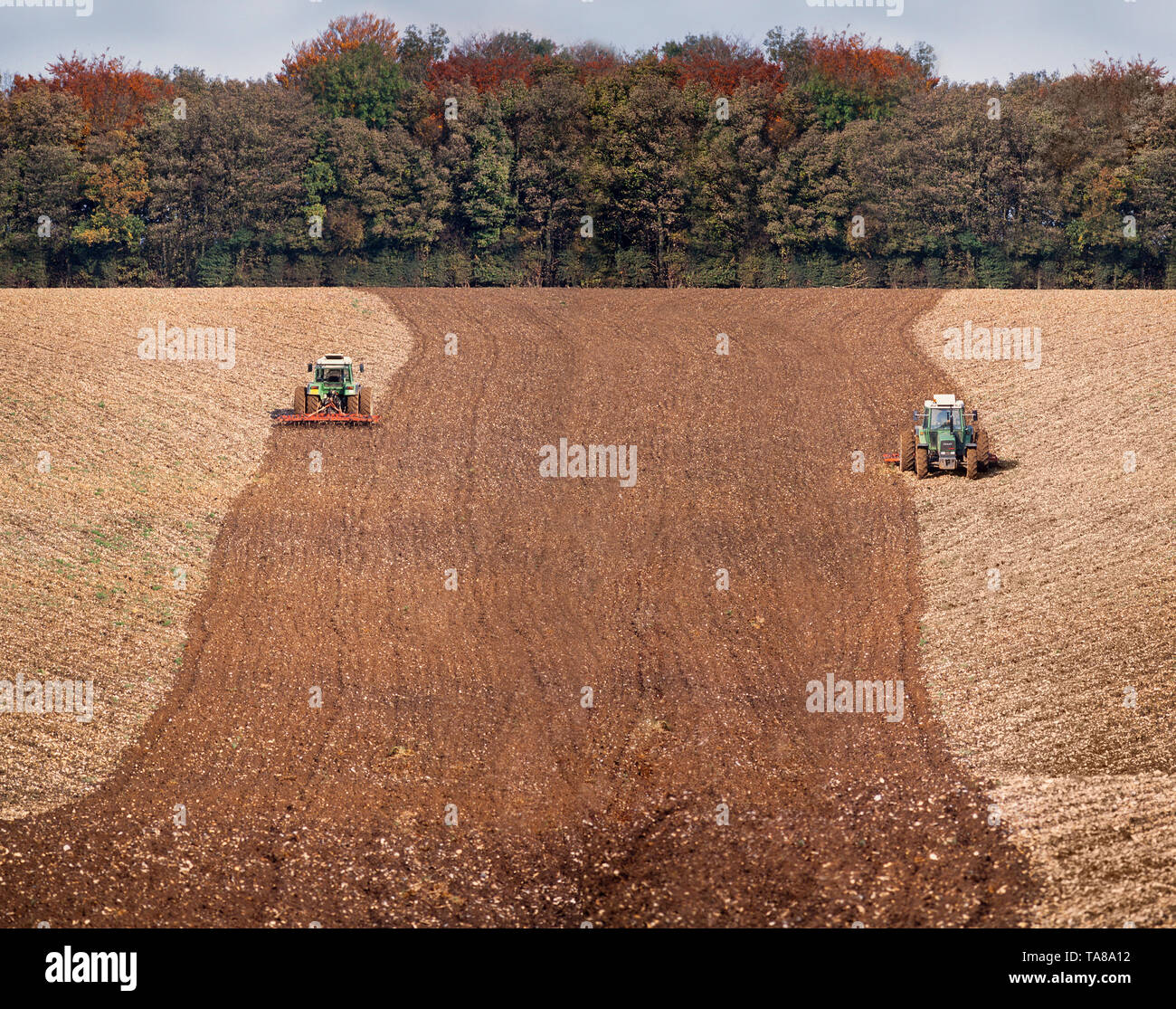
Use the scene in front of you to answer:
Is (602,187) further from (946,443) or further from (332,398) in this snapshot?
(946,443)

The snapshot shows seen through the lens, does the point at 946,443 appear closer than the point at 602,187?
Yes

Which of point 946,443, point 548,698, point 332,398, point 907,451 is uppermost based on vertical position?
point 332,398

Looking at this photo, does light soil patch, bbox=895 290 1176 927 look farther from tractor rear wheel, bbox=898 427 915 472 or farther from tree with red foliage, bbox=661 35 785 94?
tree with red foliage, bbox=661 35 785 94

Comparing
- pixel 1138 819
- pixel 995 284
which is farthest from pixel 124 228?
pixel 1138 819

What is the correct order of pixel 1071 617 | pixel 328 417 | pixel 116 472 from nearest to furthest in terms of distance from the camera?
pixel 1071 617 < pixel 116 472 < pixel 328 417

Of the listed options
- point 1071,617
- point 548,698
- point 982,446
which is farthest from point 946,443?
point 548,698

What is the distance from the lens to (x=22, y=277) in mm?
66625

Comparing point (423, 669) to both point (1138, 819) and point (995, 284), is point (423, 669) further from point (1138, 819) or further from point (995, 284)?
point (995, 284)

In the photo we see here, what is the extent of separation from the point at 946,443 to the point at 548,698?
1574 cm

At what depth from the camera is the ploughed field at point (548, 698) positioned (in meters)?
14.8

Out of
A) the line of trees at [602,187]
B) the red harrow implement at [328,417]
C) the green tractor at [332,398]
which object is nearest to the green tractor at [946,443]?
the red harrow implement at [328,417]

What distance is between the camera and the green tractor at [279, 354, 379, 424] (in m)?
36.7

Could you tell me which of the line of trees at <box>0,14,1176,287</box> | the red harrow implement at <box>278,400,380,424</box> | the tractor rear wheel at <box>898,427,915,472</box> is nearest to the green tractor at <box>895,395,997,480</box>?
the tractor rear wheel at <box>898,427,915,472</box>

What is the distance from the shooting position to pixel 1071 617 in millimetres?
22344
